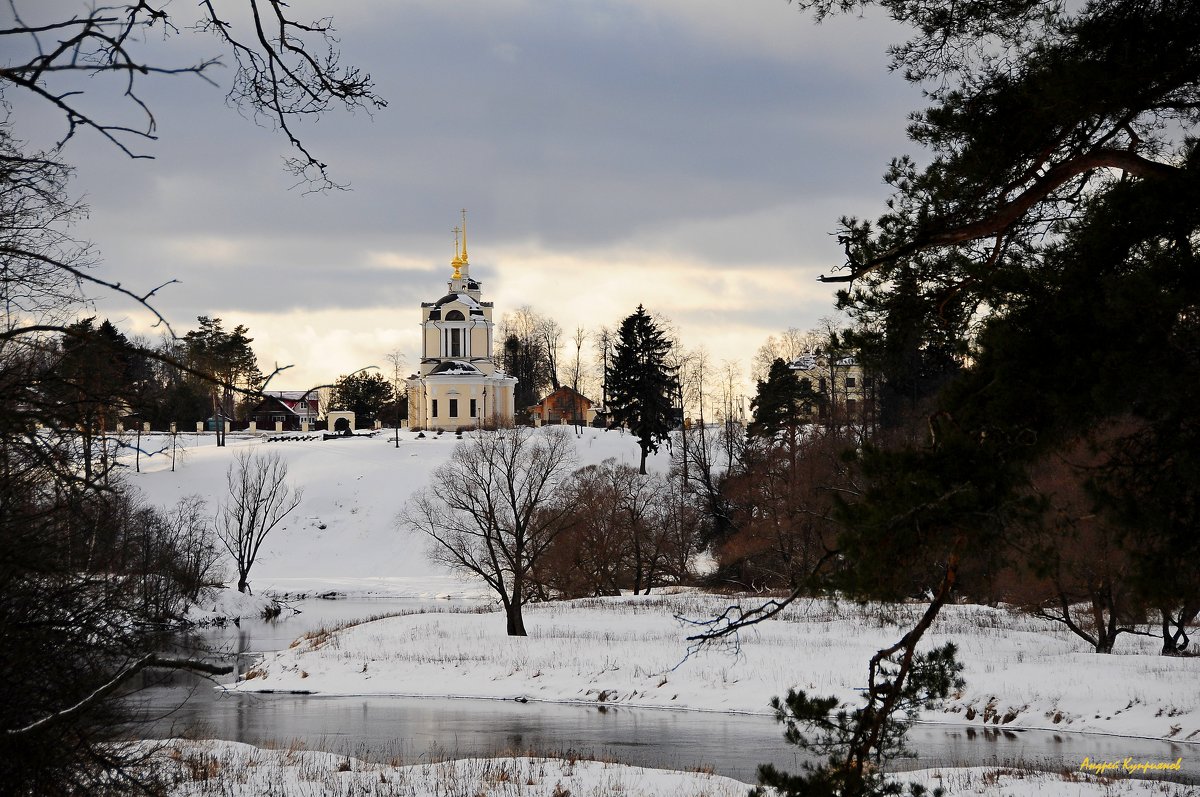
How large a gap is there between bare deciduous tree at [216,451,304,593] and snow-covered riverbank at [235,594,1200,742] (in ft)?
66.6

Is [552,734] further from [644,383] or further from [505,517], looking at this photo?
[644,383]

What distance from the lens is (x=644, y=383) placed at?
7769cm

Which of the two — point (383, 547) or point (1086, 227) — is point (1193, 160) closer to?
point (1086, 227)

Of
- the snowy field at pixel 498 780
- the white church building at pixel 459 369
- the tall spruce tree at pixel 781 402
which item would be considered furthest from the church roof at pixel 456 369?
the snowy field at pixel 498 780

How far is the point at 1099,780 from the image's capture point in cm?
1529

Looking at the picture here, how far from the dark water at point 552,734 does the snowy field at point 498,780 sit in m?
1.54

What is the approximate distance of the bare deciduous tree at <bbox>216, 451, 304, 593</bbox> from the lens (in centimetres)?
5488

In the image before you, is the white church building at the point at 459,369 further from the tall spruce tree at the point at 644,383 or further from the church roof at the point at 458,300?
the tall spruce tree at the point at 644,383

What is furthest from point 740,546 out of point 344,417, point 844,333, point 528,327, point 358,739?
point 528,327

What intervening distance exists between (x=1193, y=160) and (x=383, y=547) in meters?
65.2

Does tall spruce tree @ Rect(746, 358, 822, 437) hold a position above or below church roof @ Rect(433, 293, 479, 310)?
below

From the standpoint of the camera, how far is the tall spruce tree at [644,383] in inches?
3046

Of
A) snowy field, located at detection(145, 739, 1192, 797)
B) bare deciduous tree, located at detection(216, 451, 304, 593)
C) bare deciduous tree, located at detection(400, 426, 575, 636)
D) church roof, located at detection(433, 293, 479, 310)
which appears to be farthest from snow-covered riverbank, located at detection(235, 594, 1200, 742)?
church roof, located at detection(433, 293, 479, 310)

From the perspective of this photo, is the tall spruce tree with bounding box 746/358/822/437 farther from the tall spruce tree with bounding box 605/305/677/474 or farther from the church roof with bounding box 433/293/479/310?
the church roof with bounding box 433/293/479/310
